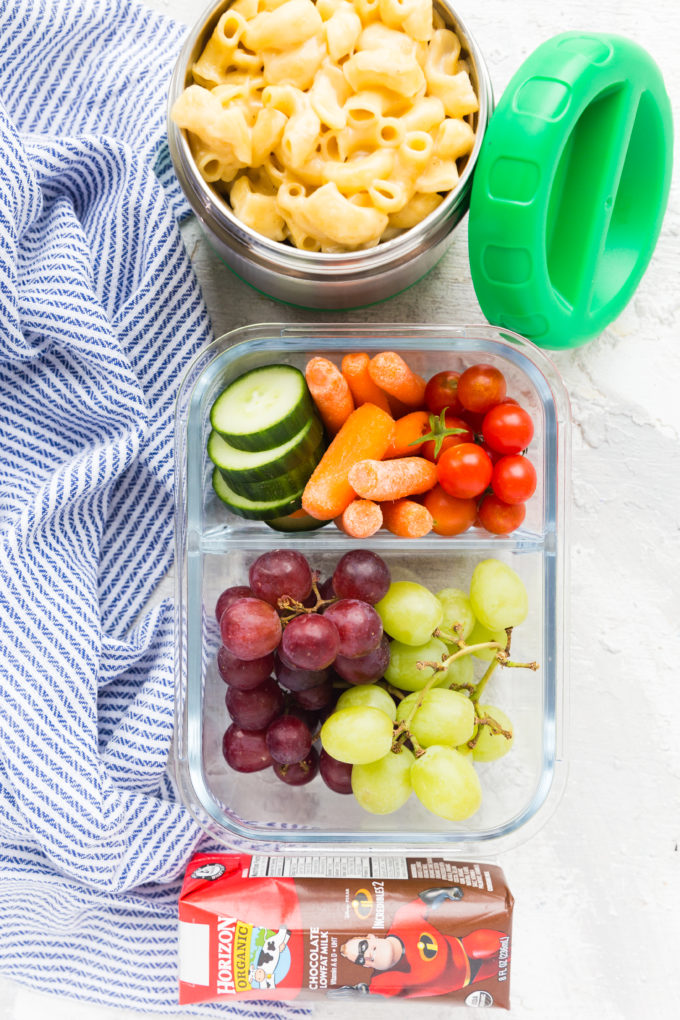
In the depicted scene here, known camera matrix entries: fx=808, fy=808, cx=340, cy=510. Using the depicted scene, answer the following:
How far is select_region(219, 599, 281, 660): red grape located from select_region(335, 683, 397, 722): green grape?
0.35 feet

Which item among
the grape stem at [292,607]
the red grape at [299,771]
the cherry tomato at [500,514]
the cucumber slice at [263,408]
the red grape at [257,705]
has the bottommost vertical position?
the red grape at [299,771]

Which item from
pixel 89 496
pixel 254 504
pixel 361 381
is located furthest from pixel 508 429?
pixel 89 496

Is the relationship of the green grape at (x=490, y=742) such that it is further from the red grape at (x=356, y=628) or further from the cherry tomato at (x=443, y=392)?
the cherry tomato at (x=443, y=392)

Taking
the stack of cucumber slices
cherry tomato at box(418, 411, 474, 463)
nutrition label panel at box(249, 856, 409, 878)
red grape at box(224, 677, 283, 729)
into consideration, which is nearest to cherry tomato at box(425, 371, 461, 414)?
cherry tomato at box(418, 411, 474, 463)

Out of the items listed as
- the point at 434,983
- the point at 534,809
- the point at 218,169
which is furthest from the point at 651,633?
the point at 218,169

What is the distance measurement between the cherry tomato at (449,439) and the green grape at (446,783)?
0.93 ft

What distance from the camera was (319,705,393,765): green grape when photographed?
0.74 meters

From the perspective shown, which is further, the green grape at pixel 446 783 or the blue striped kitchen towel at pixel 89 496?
the blue striped kitchen towel at pixel 89 496

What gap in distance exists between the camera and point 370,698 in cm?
79

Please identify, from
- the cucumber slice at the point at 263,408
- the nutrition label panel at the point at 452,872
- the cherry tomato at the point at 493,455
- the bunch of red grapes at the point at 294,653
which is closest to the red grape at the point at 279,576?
the bunch of red grapes at the point at 294,653

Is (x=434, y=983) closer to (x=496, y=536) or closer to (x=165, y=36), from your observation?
(x=496, y=536)

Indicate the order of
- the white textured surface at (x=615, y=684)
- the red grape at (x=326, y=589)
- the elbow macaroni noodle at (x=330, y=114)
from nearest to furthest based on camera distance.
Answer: the elbow macaroni noodle at (x=330, y=114), the red grape at (x=326, y=589), the white textured surface at (x=615, y=684)

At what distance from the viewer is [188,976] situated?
80 cm

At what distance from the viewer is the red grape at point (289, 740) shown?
78cm
